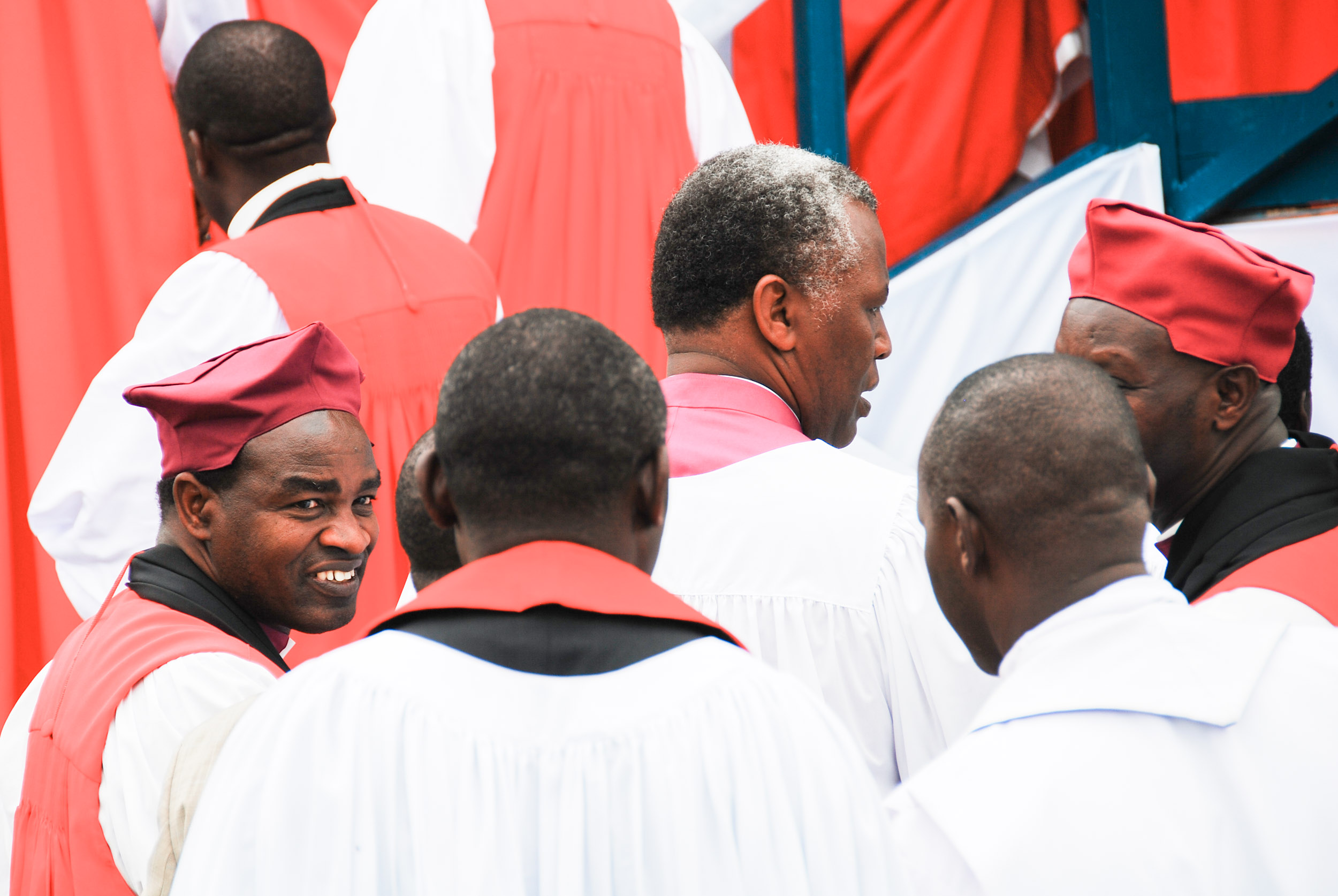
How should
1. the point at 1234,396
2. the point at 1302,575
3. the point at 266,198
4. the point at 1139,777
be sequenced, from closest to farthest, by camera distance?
the point at 1139,777, the point at 1302,575, the point at 1234,396, the point at 266,198

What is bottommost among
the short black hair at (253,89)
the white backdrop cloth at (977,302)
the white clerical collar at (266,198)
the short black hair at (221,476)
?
the white backdrop cloth at (977,302)

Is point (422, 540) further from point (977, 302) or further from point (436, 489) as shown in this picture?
point (977, 302)

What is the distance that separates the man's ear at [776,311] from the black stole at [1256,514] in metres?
0.77

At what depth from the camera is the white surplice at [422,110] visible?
3705 mm

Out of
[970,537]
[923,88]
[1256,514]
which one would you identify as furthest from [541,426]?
[923,88]

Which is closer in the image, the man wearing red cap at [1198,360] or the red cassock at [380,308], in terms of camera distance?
the man wearing red cap at [1198,360]

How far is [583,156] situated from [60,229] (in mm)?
1454

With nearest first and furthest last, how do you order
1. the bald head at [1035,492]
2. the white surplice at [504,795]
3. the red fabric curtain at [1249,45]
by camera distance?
the white surplice at [504,795] → the bald head at [1035,492] → the red fabric curtain at [1249,45]

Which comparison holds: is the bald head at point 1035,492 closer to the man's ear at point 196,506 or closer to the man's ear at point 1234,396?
the man's ear at point 1234,396

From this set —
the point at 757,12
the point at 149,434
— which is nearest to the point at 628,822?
the point at 149,434

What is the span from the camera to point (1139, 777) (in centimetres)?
137

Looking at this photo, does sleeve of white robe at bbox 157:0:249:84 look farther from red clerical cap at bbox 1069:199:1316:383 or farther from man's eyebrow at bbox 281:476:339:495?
red clerical cap at bbox 1069:199:1316:383

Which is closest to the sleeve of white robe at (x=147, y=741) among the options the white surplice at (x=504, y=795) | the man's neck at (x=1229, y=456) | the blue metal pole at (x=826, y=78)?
the white surplice at (x=504, y=795)

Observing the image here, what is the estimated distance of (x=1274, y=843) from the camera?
137cm
